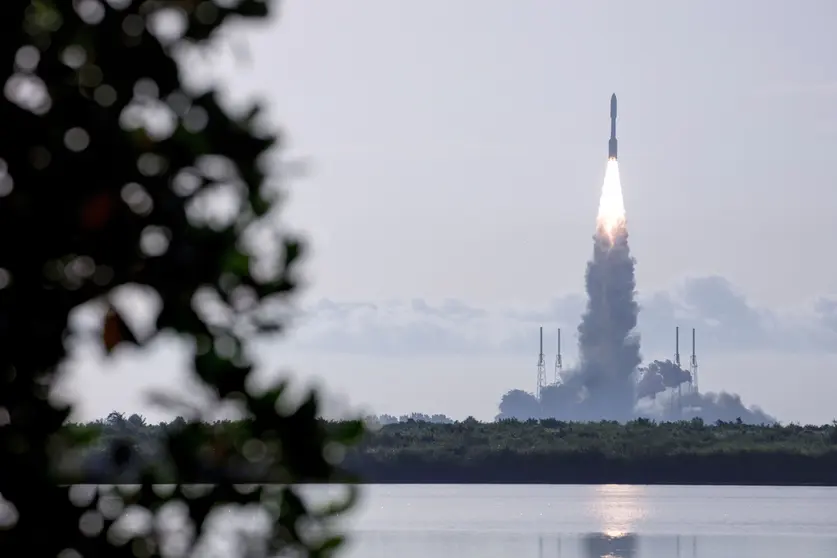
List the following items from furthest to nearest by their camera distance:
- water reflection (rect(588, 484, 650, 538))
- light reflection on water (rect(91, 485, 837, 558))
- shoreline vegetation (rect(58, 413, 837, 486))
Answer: shoreline vegetation (rect(58, 413, 837, 486))
water reflection (rect(588, 484, 650, 538))
light reflection on water (rect(91, 485, 837, 558))

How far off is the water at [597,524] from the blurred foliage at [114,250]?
137 ft

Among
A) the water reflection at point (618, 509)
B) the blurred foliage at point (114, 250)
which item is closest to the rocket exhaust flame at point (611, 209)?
the water reflection at point (618, 509)

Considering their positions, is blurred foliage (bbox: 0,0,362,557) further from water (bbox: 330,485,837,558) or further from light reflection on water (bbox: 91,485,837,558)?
light reflection on water (bbox: 91,485,837,558)

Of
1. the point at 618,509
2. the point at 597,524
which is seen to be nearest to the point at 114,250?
the point at 597,524

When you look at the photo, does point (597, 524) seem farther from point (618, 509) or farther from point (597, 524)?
point (618, 509)

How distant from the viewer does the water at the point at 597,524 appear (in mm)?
76000

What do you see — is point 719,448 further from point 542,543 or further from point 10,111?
point 10,111

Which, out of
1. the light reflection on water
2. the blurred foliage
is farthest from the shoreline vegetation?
the blurred foliage

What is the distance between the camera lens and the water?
76000 millimetres

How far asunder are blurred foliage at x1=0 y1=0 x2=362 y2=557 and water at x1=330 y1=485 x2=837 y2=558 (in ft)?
137

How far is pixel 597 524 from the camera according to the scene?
102625 millimetres

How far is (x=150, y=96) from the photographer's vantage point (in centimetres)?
462

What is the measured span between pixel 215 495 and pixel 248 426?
0.60ft

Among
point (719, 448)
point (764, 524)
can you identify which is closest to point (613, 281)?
point (719, 448)
